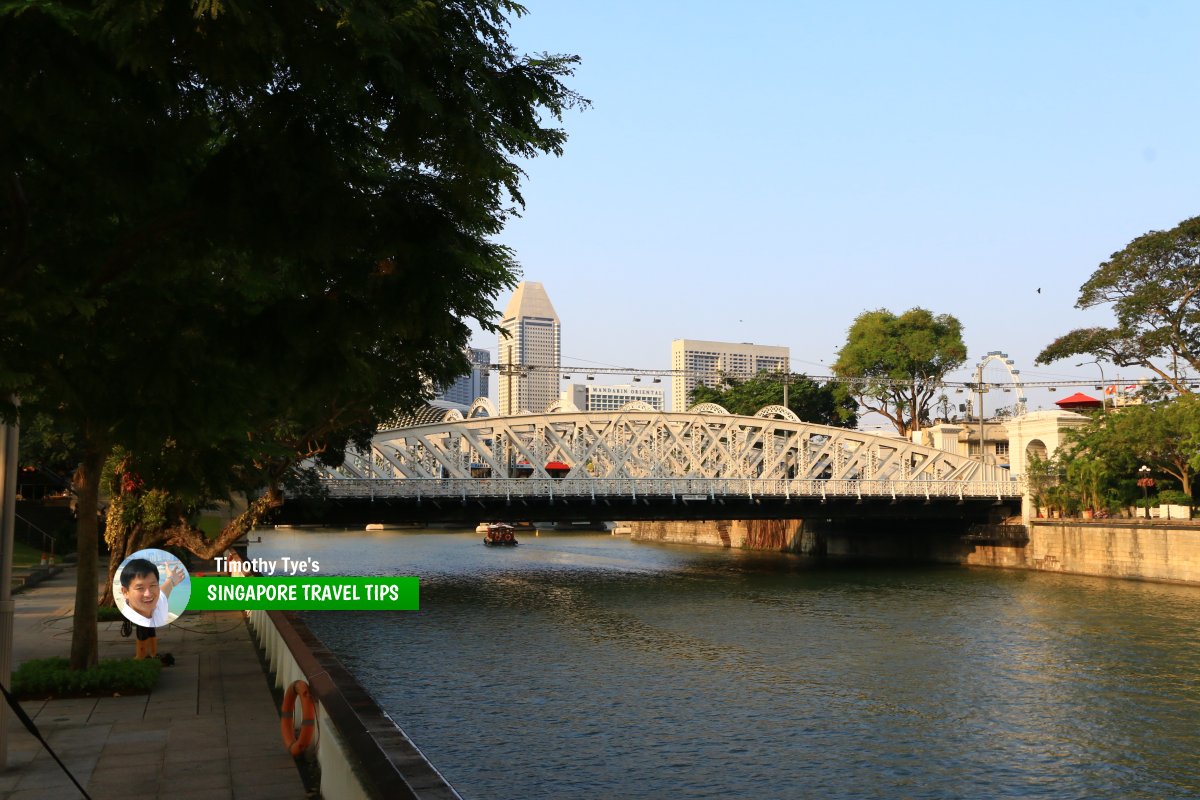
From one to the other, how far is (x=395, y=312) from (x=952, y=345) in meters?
101

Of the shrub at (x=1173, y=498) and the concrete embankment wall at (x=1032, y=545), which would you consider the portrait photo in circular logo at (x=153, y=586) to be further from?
the shrub at (x=1173, y=498)

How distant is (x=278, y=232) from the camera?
7.81 metres

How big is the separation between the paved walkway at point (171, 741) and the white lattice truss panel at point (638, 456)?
118ft

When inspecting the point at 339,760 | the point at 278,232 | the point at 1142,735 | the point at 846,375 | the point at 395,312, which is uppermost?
the point at 846,375

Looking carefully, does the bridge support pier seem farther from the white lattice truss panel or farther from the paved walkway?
the paved walkway

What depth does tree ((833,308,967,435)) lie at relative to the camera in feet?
337

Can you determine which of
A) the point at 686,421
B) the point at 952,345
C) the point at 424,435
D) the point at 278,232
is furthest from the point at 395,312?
the point at 952,345

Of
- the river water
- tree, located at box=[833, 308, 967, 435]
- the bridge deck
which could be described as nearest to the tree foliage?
the bridge deck

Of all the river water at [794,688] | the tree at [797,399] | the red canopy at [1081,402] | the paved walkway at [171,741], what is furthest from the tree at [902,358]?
the paved walkway at [171,741]

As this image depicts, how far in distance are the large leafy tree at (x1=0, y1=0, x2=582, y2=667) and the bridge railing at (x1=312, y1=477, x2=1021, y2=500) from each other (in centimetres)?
4421

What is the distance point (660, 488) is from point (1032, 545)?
24.5 meters

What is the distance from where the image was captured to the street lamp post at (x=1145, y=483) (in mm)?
60625

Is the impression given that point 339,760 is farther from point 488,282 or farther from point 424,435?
point 424,435

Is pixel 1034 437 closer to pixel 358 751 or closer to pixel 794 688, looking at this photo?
pixel 794 688
